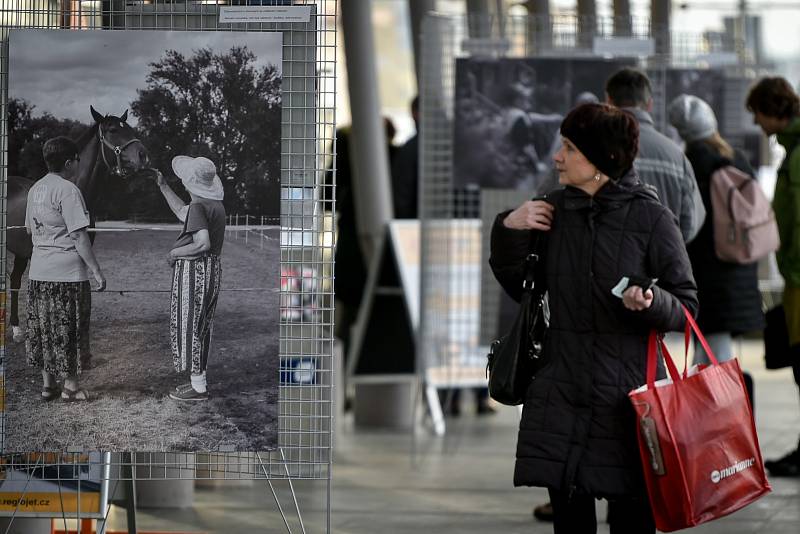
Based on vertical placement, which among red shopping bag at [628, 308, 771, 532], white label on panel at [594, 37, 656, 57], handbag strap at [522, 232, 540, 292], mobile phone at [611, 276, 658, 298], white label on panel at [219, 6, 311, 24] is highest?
white label on panel at [594, 37, 656, 57]

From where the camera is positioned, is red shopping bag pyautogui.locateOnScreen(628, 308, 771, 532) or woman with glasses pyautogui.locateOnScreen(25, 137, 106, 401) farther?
woman with glasses pyautogui.locateOnScreen(25, 137, 106, 401)

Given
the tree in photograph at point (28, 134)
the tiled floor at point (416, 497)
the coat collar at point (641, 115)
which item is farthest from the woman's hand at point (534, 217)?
the tiled floor at point (416, 497)

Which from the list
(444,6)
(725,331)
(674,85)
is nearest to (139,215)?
(725,331)

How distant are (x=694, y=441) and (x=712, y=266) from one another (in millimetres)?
2799

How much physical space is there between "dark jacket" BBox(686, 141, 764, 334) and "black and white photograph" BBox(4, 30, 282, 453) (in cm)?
281

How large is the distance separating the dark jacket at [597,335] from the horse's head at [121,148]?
4.01ft

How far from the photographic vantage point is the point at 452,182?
7.36 metres

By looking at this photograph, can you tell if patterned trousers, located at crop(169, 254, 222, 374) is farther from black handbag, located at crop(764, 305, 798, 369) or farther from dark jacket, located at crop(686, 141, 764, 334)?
black handbag, located at crop(764, 305, 798, 369)

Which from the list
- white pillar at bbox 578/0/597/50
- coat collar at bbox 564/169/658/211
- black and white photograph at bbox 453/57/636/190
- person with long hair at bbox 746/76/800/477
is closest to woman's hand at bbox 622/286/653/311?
coat collar at bbox 564/169/658/211

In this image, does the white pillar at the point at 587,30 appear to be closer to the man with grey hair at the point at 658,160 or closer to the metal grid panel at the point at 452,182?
the metal grid panel at the point at 452,182

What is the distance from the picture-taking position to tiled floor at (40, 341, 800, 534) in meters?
Answer: 5.74

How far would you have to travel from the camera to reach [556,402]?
3781mm

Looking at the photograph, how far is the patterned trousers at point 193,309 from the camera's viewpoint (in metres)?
4.10

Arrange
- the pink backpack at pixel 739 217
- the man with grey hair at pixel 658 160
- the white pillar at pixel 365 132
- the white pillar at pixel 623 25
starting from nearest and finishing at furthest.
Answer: the man with grey hair at pixel 658 160, the pink backpack at pixel 739 217, the white pillar at pixel 623 25, the white pillar at pixel 365 132
